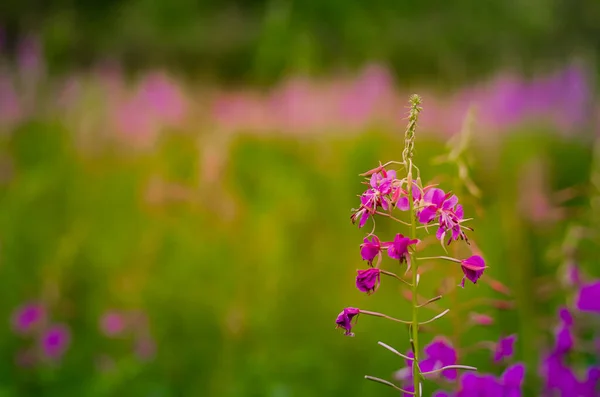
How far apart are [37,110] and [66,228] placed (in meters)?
0.45

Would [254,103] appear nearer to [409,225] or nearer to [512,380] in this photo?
[512,380]

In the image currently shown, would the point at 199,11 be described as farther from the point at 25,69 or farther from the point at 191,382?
the point at 191,382

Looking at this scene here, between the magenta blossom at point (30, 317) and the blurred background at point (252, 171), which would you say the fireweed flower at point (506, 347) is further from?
the magenta blossom at point (30, 317)

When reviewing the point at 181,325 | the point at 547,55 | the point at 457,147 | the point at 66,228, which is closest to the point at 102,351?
the point at 181,325

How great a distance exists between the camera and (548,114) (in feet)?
8.06

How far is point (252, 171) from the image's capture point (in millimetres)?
2293

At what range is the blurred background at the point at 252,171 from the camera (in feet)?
5.60

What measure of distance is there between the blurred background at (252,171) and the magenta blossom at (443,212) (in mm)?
1043

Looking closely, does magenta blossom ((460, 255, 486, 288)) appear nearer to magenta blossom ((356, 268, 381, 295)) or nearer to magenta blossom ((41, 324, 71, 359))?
magenta blossom ((356, 268, 381, 295))

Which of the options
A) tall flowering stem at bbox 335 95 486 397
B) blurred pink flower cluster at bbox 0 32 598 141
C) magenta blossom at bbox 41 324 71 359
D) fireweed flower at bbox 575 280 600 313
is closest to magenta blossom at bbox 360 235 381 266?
tall flowering stem at bbox 335 95 486 397

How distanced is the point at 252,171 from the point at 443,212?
185 cm

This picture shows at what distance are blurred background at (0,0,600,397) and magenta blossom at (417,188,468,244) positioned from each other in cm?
104

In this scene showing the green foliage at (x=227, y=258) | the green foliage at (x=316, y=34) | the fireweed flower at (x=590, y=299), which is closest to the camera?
the fireweed flower at (x=590, y=299)

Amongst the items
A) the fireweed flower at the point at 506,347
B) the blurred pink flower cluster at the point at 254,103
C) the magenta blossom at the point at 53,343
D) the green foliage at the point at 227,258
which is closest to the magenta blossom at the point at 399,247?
the fireweed flower at the point at 506,347
